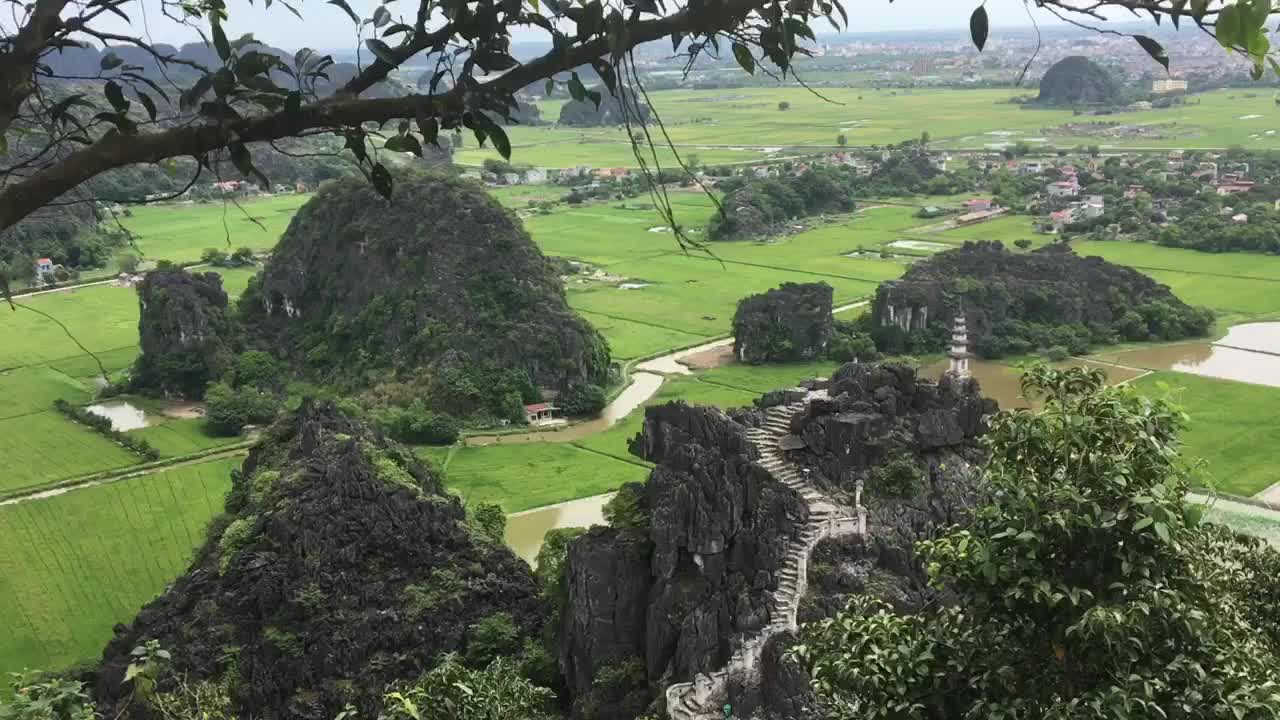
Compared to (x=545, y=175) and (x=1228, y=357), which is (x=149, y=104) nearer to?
(x=1228, y=357)

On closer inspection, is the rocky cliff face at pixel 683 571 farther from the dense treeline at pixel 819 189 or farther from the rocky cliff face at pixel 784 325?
the dense treeline at pixel 819 189

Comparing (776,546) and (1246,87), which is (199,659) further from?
(1246,87)

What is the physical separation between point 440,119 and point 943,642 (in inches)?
106

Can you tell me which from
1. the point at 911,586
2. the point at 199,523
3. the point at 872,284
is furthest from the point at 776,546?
the point at 872,284

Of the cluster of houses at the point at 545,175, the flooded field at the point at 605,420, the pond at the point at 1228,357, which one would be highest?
the cluster of houses at the point at 545,175

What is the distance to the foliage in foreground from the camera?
4.14m

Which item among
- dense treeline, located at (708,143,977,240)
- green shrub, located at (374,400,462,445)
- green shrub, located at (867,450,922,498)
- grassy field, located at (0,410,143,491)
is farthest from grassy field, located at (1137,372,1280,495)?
grassy field, located at (0,410,143,491)

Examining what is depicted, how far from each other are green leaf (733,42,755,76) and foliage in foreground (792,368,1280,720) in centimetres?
180

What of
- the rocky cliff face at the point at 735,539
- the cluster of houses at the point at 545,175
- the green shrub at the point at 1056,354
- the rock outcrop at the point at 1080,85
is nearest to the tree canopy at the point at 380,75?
the rocky cliff face at the point at 735,539

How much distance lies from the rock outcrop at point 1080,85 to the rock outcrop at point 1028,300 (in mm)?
69927

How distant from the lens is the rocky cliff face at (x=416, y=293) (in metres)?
31.0

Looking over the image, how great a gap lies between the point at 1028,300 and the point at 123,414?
24682mm

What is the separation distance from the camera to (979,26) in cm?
332

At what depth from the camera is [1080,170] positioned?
2445 inches
